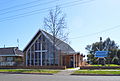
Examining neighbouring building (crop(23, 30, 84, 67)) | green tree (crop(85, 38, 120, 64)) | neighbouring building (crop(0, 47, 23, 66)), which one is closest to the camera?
neighbouring building (crop(23, 30, 84, 67))

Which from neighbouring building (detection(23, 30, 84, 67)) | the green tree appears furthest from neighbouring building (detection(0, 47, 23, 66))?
the green tree

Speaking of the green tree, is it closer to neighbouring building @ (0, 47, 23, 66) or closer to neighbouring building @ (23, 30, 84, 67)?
neighbouring building @ (23, 30, 84, 67)

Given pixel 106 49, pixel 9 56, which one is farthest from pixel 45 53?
pixel 106 49

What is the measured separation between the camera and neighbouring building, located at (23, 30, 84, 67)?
34.1 m

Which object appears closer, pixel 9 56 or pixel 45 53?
pixel 45 53

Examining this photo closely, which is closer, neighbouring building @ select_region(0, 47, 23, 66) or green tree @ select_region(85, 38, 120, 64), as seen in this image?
neighbouring building @ select_region(0, 47, 23, 66)

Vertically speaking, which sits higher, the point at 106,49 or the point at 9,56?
the point at 106,49

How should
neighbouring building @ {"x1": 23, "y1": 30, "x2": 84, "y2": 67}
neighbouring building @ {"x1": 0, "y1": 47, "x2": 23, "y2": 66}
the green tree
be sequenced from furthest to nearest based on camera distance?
the green tree, neighbouring building @ {"x1": 0, "y1": 47, "x2": 23, "y2": 66}, neighbouring building @ {"x1": 23, "y1": 30, "x2": 84, "y2": 67}

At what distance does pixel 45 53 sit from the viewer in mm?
34938

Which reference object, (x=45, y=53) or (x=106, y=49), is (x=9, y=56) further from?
(x=106, y=49)

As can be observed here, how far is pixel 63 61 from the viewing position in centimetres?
3481

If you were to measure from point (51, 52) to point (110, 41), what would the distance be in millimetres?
66048

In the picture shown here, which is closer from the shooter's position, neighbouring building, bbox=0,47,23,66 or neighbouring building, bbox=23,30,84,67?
neighbouring building, bbox=23,30,84,67

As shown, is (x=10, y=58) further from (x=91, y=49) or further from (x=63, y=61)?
(x=91, y=49)
